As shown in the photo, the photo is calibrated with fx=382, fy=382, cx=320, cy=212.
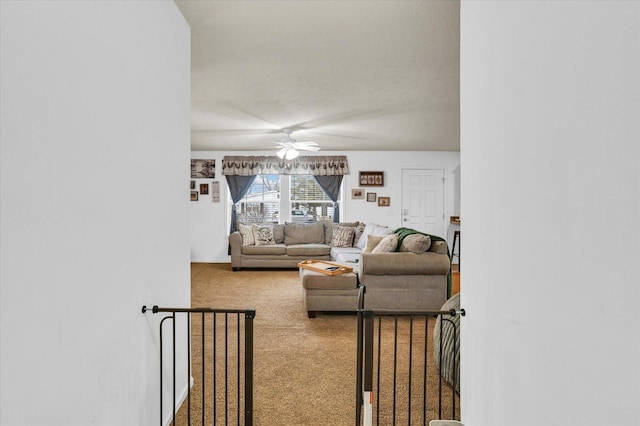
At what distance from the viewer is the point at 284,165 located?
7.87 meters

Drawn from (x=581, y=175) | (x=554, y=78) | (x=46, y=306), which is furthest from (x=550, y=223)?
(x=46, y=306)

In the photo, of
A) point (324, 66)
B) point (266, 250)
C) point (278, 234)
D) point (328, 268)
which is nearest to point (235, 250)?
point (266, 250)

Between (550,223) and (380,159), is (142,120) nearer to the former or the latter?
(550,223)

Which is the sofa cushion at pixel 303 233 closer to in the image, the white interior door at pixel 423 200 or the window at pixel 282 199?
the window at pixel 282 199

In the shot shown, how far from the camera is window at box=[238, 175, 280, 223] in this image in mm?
7961

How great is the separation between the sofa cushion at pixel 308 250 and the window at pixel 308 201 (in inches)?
42.6

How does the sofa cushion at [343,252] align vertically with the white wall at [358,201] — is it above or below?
below

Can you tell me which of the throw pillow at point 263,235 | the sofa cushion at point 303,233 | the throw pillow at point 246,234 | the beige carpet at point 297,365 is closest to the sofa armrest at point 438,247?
the beige carpet at point 297,365

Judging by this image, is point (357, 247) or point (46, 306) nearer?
point (46, 306)

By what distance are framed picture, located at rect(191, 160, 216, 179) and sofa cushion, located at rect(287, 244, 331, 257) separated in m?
2.30

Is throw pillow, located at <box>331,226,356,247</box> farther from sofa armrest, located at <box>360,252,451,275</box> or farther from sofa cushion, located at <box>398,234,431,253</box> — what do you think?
sofa armrest, located at <box>360,252,451,275</box>

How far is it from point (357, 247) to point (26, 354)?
6.15 metres

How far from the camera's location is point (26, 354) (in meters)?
1.07

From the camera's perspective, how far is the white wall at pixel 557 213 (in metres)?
0.82
